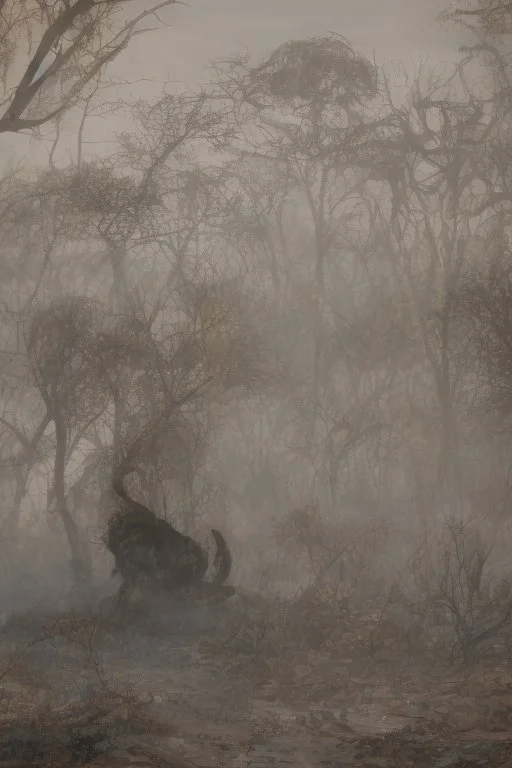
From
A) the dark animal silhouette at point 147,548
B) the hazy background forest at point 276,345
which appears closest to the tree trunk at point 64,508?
the hazy background forest at point 276,345

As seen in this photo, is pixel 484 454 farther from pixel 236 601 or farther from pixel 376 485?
pixel 236 601

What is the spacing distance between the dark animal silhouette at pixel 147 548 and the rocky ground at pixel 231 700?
0.60 meters

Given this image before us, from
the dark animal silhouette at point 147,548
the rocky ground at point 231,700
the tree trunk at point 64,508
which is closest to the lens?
the rocky ground at point 231,700

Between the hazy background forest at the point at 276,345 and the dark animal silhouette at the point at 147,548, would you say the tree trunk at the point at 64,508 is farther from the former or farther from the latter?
the dark animal silhouette at the point at 147,548

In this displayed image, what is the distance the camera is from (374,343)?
22.5 metres

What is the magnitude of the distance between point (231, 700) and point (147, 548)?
355 cm

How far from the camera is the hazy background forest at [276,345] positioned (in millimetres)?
15812

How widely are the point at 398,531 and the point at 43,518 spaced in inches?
447

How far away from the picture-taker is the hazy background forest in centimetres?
1581

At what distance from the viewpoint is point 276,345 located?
2241 centimetres

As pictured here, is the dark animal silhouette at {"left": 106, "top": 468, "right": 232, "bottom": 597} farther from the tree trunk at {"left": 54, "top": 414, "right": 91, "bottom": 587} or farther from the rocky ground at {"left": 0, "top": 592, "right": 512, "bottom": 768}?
the tree trunk at {"left": 54, "top": 414, "right": 91, "bottom": 587}

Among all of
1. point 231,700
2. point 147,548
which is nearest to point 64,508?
point 147,548

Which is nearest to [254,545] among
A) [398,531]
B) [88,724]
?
[398,531]

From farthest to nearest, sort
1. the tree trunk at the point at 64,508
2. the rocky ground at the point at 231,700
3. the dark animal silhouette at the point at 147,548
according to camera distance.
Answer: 1. the tree trunk at the point at 64,508
2. the dark animal silhouette at the point at 147,548
3. the rocky ground at the point at 231,700
